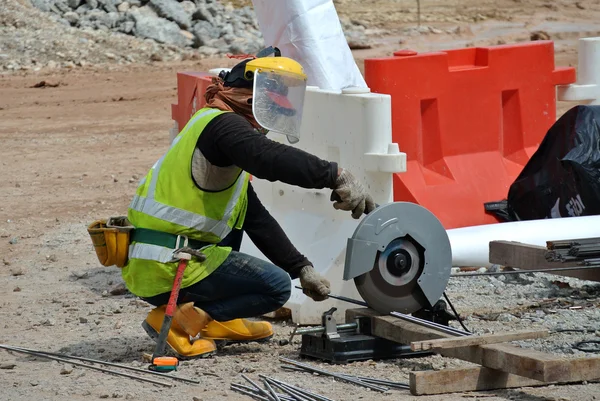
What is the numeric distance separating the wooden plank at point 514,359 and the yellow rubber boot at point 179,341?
1.00 m

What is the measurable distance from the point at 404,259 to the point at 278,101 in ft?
3.30

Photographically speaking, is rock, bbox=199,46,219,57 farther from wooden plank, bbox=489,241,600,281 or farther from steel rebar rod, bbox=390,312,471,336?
steel rebar rod, bbox=390,312,471,336

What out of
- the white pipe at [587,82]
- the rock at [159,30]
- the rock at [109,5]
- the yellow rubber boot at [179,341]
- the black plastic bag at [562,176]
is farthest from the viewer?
the rock at [109,5]

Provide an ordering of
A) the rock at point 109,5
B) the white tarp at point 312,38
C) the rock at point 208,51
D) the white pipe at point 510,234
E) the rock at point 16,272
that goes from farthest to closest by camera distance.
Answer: the rock at point 109,5 < the rock at point 208,51 < the rock at point 16,272 < the white tarp at point 312,38 < the white pipe at point 510,234

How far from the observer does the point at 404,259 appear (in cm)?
559

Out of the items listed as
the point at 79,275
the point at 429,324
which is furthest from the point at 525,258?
the point at 79,275

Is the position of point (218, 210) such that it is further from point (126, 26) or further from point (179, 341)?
point (126, 26)

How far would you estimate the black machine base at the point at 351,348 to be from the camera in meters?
5.47

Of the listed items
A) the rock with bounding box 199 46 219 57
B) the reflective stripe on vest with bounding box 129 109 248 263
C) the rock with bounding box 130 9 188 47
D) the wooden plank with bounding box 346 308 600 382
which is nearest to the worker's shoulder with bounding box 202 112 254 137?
the reflective stripe on vest with bounding box 129 109 248 263

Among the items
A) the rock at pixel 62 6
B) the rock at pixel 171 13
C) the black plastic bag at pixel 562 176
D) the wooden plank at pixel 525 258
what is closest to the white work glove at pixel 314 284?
the wooden plank at pixel 525 258

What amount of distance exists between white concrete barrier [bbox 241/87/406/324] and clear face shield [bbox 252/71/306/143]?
618mm

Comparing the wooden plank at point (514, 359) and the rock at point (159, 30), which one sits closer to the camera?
the wooden plank at point (514, 359)

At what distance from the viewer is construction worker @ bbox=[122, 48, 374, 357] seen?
17.5ft

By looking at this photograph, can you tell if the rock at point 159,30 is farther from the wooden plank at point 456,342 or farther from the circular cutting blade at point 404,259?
the wooden plank at point 456,342
